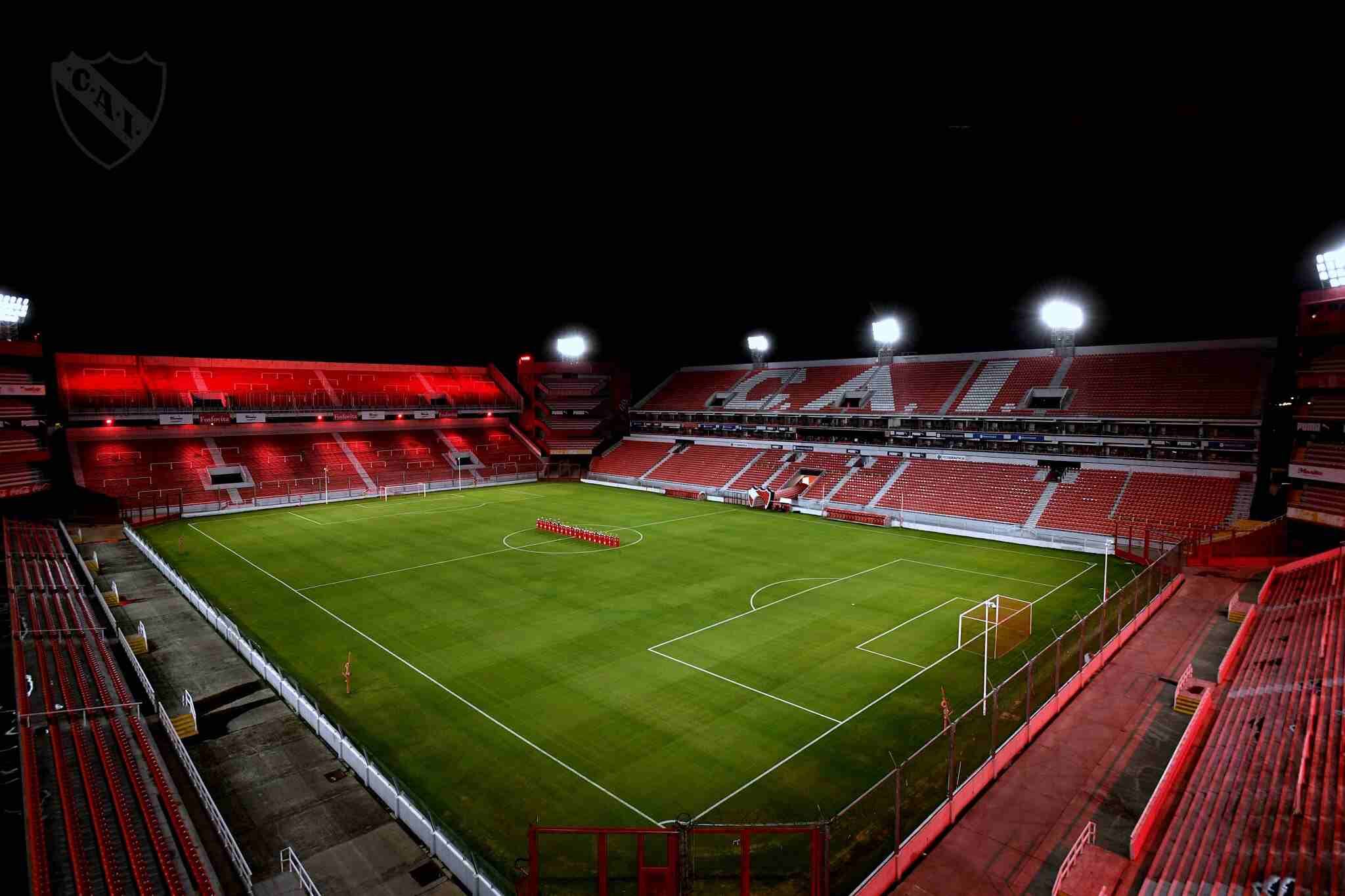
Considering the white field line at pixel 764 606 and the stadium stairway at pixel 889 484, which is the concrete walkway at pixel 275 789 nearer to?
the white field line at pixel 764 606

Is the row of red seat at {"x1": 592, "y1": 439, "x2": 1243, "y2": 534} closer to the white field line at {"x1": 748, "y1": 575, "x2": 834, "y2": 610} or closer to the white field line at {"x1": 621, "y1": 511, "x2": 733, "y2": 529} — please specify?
the white field line at {"x1": 621, "y1": 511, "x2": 733, "y2": 529}

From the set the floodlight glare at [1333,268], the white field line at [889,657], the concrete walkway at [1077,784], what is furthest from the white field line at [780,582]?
the floodlight glare at [1333,268]

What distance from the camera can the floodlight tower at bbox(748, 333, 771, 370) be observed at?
188 feet

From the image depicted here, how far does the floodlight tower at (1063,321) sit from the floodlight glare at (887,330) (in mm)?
9806

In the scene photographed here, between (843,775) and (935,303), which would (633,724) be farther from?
(935,303)

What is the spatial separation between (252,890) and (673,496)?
38665 mm

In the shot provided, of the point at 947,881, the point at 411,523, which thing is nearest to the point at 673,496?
→ the point at 411,523

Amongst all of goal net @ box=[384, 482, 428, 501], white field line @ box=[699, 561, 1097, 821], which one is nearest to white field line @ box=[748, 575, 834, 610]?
white field line @ box=[699, 561, 1097, 821]

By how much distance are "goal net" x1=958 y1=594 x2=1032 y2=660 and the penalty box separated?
0.45m

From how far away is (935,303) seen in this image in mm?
45688

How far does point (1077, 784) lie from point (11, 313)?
47702 millimetres

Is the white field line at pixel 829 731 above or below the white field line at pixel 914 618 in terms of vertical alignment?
below

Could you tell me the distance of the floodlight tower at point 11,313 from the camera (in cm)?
3338

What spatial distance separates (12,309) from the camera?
111ft
